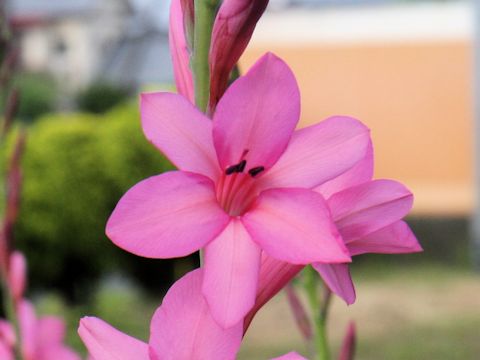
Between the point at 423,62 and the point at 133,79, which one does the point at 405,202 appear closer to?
the point at 423,62

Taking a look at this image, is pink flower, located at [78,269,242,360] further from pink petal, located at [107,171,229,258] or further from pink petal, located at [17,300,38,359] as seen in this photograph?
pink petal, located at [17,300,38,359]

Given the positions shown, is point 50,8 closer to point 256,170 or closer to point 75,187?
point 75,187

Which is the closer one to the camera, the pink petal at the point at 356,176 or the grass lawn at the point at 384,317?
the pink petal at the point at 356,176

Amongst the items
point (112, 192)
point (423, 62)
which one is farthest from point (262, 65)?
point (423, 62)

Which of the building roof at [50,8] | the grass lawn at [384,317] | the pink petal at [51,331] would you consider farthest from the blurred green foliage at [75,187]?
the building roof at [50,8]

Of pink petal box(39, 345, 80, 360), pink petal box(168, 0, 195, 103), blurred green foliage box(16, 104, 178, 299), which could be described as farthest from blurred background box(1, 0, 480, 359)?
→ pink petal box(168, 0, 195, 103)

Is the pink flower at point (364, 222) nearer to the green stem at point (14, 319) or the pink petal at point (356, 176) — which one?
the pink petal at point (356, 176)

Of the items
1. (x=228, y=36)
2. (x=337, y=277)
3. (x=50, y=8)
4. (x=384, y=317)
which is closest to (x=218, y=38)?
(x=228, y=36)
